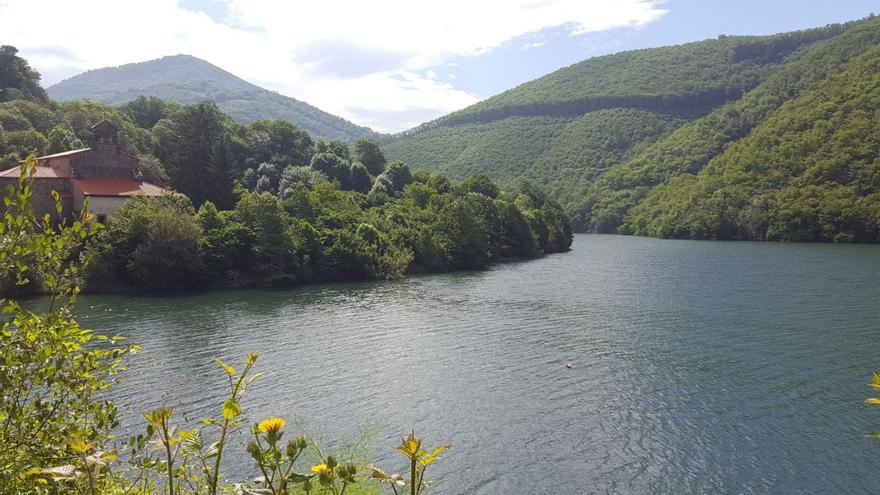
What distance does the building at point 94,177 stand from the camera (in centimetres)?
5888

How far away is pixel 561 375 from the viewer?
28.8m

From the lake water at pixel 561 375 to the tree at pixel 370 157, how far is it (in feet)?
188

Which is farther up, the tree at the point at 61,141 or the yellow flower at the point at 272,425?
the tree at the point at 61,141

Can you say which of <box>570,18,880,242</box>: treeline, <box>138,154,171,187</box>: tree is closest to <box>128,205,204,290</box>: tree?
<box>138,154,171,187</box>: tree

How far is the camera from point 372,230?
2758 inches

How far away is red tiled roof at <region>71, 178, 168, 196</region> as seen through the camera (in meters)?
60.5

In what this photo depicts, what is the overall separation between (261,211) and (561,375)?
42.4m

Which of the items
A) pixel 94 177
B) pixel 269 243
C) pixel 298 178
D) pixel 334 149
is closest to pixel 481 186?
pixel 334 149

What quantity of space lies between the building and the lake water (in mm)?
15696

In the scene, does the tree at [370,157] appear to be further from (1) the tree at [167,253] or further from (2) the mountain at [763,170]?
(2) the mountain at [763,170]

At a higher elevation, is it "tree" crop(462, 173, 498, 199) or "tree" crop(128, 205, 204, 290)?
"tree" crop(462, 173, 498, 199)

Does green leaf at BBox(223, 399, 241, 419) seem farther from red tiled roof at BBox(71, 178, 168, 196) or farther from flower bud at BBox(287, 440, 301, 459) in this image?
red tiled roof at BBox(71, 178, 168, 196)

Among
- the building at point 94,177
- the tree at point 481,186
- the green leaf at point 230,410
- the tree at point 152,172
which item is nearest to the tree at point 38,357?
the green leaf at point 230,410

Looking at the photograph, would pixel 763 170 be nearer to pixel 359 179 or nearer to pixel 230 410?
pixel 359 179
